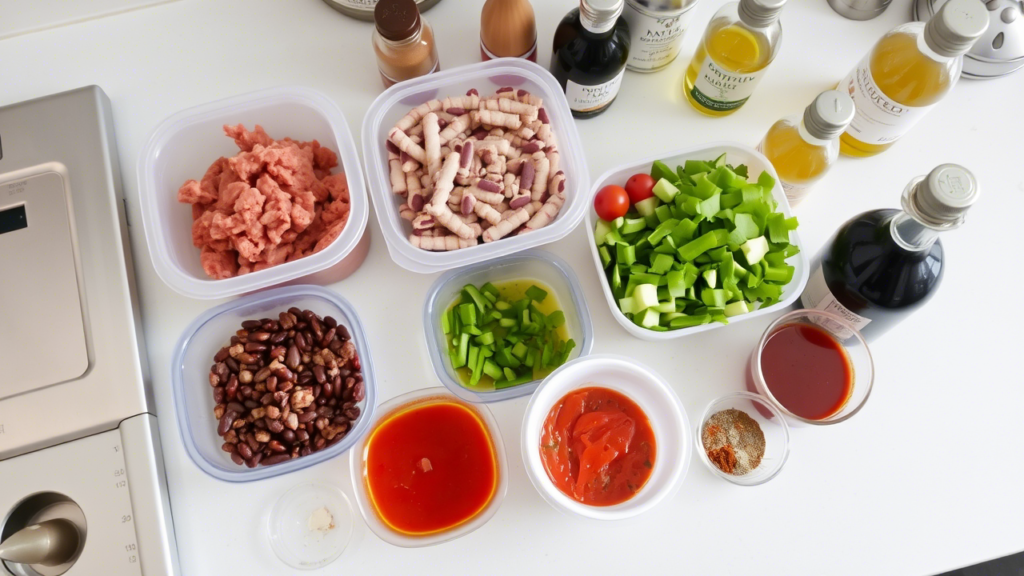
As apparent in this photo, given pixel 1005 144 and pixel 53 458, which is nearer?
pixel 53 458

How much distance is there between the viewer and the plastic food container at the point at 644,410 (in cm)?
81

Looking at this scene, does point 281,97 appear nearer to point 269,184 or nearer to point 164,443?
point 269,184

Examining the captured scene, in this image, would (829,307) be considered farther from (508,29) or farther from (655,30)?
(508,29)

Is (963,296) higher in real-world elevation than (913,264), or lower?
lower

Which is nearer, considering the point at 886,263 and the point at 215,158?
the point at 886,263

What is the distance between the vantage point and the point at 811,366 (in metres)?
0.90

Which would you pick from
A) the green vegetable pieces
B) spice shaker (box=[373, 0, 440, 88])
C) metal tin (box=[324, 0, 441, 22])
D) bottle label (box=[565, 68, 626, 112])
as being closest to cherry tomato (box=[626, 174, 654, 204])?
the green vegetable pieces

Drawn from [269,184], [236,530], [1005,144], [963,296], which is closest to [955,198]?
[963,296]

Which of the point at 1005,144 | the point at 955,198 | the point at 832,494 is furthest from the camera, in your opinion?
the point at 1005,144

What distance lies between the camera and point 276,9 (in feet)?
3.67

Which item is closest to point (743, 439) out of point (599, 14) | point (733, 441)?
point (733, 441)

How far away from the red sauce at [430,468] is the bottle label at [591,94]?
0.54 meters

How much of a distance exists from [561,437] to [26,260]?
34.5 inches

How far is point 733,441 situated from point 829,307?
0.24m
